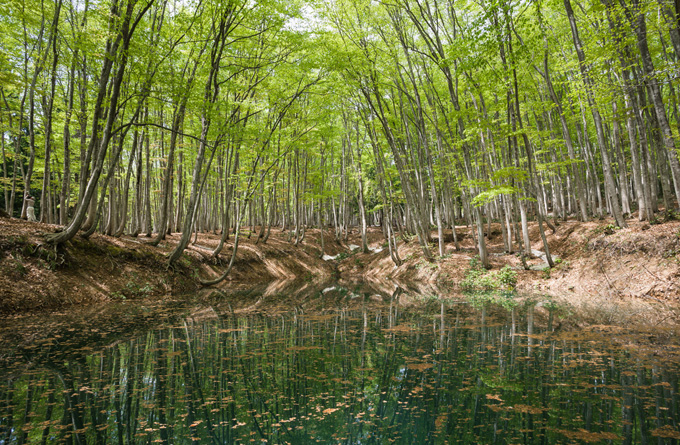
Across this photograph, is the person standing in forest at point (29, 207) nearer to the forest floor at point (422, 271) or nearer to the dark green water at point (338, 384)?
the forest floor at point (422, 271)

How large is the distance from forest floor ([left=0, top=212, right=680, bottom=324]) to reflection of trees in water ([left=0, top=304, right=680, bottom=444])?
11.3ft

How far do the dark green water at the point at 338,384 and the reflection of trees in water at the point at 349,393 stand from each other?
16 millimetres

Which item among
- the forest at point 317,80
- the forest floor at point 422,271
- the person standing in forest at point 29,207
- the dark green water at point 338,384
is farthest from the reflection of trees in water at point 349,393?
the person standing in forest at point 29,207

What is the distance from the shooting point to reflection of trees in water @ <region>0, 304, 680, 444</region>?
258 cm

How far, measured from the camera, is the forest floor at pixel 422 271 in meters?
7.94

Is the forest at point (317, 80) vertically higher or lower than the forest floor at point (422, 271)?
higher

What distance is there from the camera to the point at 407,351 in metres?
4.80

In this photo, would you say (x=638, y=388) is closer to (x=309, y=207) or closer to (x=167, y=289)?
(x=167, y=289)

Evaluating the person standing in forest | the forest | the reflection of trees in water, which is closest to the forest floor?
the forest

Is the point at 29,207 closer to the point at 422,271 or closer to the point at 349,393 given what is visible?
the point at 349,393

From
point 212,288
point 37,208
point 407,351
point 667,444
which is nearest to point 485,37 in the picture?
point 407,351

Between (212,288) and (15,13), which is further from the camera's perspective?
(212,288)

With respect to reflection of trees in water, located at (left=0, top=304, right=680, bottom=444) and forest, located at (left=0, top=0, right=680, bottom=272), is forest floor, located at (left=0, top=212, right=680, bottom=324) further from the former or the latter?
reflection of trees in water, located at (left=0, top=304, right=680, bottom=444)

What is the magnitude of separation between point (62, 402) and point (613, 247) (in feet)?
43.3
